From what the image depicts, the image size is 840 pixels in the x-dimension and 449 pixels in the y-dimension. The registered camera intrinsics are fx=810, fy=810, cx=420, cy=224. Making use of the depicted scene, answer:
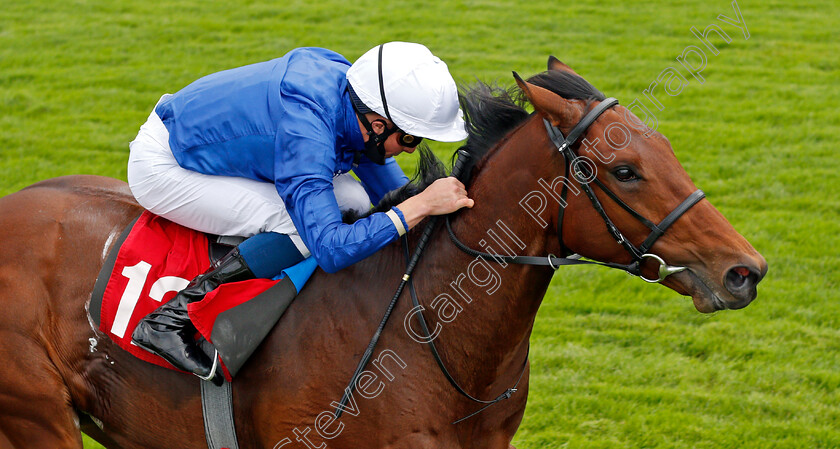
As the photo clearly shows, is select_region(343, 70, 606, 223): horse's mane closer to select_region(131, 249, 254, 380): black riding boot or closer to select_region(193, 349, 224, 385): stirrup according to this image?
select_region(131, 249, 254, 380): black riding boot

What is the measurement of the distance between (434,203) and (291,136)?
0.60 m

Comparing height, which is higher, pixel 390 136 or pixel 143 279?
pixel 390 136

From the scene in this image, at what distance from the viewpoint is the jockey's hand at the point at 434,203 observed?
3074 mm

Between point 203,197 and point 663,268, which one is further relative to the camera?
point 203,197

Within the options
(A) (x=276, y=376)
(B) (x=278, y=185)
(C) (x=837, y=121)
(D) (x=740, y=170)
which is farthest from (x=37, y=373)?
(C) (x=837, y=121)

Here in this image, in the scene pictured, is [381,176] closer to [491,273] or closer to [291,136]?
[291,136]

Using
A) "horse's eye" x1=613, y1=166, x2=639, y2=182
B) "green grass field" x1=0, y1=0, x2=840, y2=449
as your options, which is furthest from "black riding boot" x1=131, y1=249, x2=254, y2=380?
"green grass field" x1=0, y1=0, x2=840, y2=449

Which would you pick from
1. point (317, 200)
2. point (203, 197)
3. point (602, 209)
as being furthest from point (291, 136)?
point (602, 209)

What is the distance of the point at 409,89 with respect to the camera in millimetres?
3117

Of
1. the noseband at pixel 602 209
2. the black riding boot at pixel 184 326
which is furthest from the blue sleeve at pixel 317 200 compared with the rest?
the noseband at pixel 602 209

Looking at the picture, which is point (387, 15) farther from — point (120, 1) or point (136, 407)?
point (136, 407)

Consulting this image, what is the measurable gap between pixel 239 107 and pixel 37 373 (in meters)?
1.49

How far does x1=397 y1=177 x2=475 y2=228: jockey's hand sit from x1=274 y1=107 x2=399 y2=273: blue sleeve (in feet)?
0.31

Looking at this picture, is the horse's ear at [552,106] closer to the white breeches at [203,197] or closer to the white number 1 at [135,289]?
the white breeches at [203,197]
